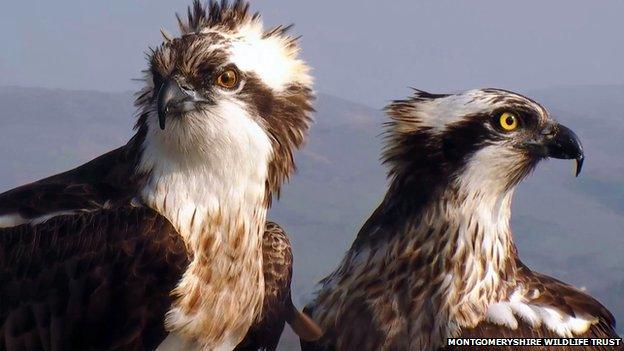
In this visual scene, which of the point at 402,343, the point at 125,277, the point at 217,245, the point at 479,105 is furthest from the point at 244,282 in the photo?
the point at 479,105

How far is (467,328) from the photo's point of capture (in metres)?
7.02

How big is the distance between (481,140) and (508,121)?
237 mm

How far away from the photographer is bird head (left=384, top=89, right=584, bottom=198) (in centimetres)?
723

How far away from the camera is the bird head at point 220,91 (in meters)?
6.12

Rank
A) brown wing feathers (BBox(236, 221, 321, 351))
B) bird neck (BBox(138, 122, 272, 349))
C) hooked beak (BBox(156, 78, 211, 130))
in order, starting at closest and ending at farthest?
hooked beak (BBox(156, 78, 211, 130))
bird neck (BBox(138, 122, 272, 349))
brown wing feathers (BBox(236, 221, 321, 351))

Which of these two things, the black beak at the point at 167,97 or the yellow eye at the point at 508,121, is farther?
the yellow eye at the point at 508,121

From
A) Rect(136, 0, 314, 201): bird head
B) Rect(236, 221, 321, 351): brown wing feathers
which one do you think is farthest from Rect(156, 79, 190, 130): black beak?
Rect(236, 221, 321, 351): brown wing feathers

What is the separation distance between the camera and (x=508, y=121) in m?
7.30

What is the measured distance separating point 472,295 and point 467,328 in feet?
0.84

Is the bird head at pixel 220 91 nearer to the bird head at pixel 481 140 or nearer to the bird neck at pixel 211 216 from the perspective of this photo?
the bird neck at pixel 211 216

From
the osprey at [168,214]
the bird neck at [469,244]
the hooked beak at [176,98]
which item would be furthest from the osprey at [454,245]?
the hooked beak at [176,98]

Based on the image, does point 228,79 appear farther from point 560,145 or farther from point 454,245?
point 560,145

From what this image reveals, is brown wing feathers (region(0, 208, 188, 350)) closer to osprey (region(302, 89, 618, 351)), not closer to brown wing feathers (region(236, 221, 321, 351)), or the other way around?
brown wing feathers (region(236, 221, 321, 351))

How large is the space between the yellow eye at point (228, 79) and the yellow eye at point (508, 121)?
6.61 ft
